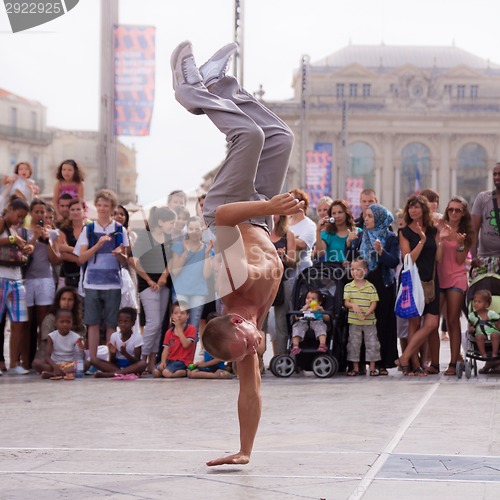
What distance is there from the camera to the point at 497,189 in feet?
37.4

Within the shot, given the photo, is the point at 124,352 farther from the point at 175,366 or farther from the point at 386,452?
the point at 386,452

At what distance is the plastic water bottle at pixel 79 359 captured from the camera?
440 inches

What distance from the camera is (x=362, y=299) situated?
1125cm

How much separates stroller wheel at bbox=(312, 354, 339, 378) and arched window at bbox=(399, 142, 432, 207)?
88.6 meters

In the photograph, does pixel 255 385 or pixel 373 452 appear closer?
pixel 255 385

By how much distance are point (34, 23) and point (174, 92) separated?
368 cm

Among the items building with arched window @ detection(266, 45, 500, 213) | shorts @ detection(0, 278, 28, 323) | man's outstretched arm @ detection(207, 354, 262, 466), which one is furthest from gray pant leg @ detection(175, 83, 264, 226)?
building with arched window @ detection(266, 45, 500, 213)

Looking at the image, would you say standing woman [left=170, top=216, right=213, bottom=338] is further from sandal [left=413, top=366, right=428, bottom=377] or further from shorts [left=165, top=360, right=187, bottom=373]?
sandal [left=413, top=366, right=428, bottom=377]

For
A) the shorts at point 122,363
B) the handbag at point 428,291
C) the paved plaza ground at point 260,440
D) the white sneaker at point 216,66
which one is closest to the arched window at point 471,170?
the handbag at point 428,291

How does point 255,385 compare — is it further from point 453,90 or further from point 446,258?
point 453,90

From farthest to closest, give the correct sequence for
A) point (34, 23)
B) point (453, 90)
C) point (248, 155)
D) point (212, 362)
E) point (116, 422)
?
point (453, 90)
point (212, 362)
point (34, 23)
point (116, 422)
point (248, 155)

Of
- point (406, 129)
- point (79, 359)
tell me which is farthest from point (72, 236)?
point (406, 129)

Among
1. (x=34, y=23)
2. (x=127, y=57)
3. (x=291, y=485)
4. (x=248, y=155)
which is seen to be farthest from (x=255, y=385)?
(x=127, y=57)

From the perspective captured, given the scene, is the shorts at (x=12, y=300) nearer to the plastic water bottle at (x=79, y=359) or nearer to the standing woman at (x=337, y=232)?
the plastic water bottle at (x=79, y=359)
